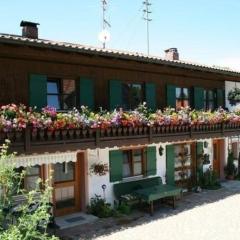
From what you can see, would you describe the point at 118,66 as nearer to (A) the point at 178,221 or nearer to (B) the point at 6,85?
(B) the point at 6,85

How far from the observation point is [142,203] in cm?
1551

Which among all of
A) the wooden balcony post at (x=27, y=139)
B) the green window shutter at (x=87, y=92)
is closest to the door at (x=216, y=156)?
the green window shutter at (x=87, y=92)

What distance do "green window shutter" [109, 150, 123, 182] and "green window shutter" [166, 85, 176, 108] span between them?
3894mm

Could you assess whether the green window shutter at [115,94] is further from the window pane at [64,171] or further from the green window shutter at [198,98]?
the green window shutter at [198,98]

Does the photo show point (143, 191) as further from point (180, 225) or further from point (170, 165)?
point (170, 165)

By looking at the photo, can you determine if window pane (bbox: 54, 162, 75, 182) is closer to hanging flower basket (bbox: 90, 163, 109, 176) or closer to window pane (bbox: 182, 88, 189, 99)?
hanging flower basket (bbox: 90, 163, 109, 176)

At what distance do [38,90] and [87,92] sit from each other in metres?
2.11

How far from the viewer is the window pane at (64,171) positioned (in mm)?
14133

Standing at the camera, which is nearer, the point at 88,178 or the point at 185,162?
the point at 88,178

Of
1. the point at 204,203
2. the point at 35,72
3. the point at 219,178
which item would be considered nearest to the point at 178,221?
the point at 204,203

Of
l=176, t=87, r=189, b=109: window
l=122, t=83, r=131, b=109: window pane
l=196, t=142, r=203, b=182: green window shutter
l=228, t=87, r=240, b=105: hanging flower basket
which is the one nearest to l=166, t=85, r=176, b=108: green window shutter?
l=176, t=87, r=189, b=109: window

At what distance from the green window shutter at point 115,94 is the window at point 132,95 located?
0.40 m

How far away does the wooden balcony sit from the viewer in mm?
10766

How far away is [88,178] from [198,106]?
25.4ft
